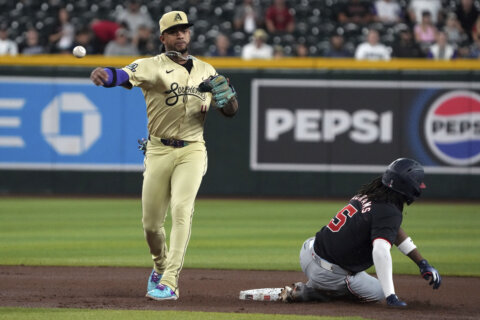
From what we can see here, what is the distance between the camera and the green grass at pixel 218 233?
923cm

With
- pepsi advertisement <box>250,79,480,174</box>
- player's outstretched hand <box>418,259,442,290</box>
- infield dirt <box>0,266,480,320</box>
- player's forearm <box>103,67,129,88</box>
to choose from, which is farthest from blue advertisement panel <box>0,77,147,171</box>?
player's outstretched hand <box>418,259,442,290</box>

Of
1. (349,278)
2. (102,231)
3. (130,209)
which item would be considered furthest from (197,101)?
(130,209)

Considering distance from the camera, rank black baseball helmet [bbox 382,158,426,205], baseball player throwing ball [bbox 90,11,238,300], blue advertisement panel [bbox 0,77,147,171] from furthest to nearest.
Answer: blue advertisement panel [bbox 0,77,147,171]
baseball player throwing ball [bbox 90,11,238,300]
black baseball helmet [bbox 382,158,426,205]

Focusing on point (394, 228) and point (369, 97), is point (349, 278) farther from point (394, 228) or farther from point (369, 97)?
point (369, 97)

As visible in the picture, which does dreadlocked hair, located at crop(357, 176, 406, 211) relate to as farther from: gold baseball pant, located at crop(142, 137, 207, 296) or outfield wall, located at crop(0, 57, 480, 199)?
outfield wall, located at crop(0, 57, 480, 199)

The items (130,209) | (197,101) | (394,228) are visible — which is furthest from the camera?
(130,209)

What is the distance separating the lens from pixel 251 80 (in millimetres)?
15562

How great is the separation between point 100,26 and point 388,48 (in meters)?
5.48

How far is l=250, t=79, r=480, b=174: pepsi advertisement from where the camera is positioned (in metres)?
15.4

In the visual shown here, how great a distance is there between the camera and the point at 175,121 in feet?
22.2

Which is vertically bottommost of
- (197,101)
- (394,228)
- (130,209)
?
(130,209)

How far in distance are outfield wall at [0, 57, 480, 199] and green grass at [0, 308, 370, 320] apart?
9477 millimetres

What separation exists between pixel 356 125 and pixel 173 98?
29.8ft

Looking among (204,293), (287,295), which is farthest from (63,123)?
(287,295)
